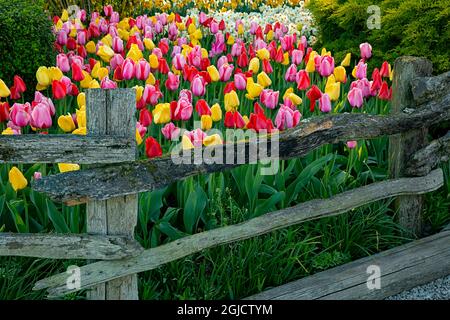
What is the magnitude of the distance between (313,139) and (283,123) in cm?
63

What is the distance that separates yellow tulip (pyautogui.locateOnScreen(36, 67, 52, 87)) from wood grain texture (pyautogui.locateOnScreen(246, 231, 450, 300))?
89.7 inches

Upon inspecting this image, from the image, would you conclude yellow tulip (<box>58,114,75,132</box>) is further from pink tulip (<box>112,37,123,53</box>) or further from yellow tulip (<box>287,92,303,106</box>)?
pink tulip (<box>112,37,123,53</box>)

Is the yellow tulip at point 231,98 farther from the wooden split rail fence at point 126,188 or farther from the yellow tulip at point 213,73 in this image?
the wooden split rail fence at point 126,188

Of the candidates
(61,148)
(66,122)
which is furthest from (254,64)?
(61,148)

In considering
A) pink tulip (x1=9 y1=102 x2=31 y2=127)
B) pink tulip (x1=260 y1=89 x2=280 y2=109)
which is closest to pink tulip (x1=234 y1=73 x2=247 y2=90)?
pink tulip (x1=260 y1=89 x2=280 y2=109)

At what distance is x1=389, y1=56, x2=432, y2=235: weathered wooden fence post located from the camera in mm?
4617

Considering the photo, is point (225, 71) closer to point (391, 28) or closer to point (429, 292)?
point (391, 28)

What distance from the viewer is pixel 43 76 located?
17.3ft

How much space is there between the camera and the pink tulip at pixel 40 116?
4.44 m

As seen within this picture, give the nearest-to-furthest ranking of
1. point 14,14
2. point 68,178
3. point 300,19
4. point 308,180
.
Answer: point 68,178 < point 308,180 < point 14,14 < point 300,19

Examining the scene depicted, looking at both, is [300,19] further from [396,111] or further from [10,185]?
[10,185]

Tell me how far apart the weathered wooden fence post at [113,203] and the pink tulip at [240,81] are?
7.21ft

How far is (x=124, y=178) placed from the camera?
11.2 ft
